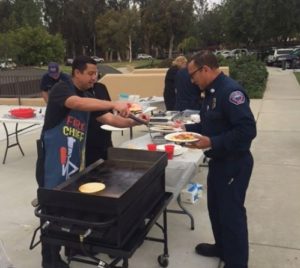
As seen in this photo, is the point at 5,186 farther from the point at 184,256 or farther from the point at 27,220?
the point at 184,256

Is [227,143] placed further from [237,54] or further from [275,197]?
[237,54]

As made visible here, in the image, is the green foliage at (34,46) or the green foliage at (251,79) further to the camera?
the green foliage at (34,46)

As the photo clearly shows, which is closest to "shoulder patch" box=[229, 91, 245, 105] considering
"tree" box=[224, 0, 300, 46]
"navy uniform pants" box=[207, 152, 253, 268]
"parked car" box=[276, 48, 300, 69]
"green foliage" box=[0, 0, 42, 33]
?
"navy uniform pants" box=[207, 152, 253, 268]

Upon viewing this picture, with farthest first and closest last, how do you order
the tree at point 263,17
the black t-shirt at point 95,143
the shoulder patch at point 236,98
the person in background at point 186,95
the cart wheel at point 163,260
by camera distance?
the tree at point 263,17 < the person in background at point 186,95 < the black t-shirt at point 95,143 < the cart wheel at point 163,260 < the shoulder patch at point 236,98

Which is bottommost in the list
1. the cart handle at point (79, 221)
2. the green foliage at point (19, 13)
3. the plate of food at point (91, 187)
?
the cart handle at point (79, 221)

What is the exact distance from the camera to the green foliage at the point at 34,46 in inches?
1491

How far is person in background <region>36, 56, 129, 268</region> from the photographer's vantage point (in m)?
2.75

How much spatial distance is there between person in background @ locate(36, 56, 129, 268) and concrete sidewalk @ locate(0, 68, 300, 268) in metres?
1.01

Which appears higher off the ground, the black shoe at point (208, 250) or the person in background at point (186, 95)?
the person in background at point (186, 95)

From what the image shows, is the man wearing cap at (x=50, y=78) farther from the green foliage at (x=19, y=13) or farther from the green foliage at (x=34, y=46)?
the green foliage at (x=19, y=13)

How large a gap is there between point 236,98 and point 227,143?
309 mm

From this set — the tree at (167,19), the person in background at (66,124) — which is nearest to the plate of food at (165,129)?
the person in background at (66,124)

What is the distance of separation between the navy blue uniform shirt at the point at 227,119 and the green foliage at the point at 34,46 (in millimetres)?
37127

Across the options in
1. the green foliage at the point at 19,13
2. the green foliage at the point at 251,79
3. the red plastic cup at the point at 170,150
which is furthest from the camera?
the green foliage at the point at 19,13
